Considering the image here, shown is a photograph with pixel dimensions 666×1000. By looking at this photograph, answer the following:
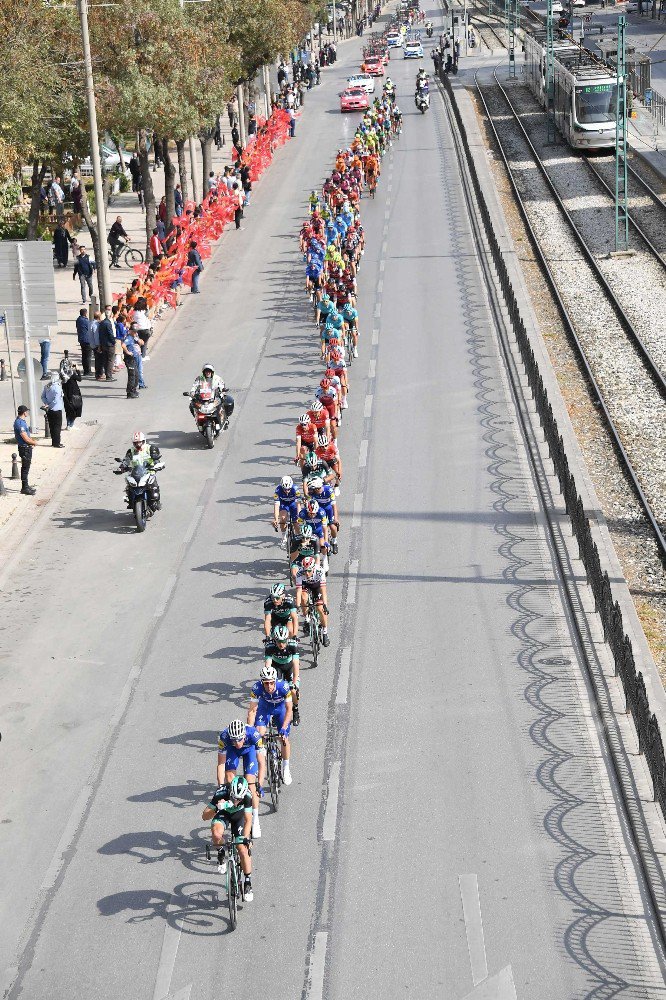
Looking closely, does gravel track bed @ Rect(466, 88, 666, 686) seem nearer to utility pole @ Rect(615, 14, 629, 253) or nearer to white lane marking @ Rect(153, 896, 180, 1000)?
utility pole @ Rect(615, 14, 629, 253)

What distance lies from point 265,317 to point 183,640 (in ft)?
59.5

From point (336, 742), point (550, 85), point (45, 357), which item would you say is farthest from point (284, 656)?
point (550, 85)

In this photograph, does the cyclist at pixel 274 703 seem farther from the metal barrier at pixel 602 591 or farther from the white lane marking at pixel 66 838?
the metal barrier at pixel 602 591

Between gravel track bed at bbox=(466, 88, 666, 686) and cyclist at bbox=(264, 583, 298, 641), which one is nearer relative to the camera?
cyclist at bbox=(264, 583, 298, 641)

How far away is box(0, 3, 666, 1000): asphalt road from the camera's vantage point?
13.1 meters

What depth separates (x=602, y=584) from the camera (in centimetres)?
1858

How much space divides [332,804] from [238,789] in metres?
2.08

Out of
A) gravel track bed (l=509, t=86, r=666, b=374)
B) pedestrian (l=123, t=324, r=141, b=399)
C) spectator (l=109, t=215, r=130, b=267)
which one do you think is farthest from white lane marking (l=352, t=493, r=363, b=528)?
spectator (l=109, t=215, r=130, b=267)

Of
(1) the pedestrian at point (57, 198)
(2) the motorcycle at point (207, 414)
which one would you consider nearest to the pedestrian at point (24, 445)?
(2) the motorcycle at point (207, 414)

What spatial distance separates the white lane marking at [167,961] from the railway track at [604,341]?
36.9 feet

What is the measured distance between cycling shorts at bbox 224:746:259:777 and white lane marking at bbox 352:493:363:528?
358 inches

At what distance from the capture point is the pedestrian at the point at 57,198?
1826 inches

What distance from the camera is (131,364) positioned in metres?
30.1

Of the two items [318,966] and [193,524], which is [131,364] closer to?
[193,524]
